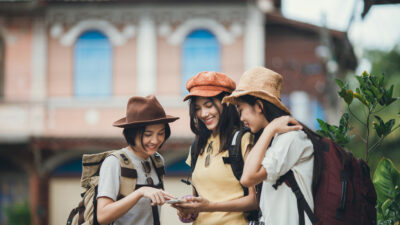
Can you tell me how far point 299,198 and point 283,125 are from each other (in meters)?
0.40

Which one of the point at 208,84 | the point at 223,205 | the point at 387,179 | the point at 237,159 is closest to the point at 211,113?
the point at 208,84

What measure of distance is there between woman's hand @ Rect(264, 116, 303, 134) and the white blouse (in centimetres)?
2

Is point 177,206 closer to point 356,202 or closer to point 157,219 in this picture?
point 157,219

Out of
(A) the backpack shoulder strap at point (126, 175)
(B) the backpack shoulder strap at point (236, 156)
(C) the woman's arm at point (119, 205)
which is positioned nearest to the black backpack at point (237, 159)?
(B) the backpack shoulder strap at point (236, 156)

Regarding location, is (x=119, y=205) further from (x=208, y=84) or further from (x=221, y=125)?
(x=208, y=84)

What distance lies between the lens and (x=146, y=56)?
539 inches

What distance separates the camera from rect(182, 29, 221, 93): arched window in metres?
13.7

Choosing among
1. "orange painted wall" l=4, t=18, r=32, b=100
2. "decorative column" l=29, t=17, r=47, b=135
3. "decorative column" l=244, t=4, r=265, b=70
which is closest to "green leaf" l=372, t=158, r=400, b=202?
"decorative column" l=244, t=4, r=265, b=70

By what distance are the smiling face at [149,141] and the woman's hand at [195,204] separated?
0.46 m

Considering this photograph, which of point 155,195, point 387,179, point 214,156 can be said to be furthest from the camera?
point 387,179

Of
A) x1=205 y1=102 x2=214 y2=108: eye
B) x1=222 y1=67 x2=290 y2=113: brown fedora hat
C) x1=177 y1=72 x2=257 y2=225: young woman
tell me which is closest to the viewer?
x1=222 y1=67 x2=290 y2=113: brown fedora hat

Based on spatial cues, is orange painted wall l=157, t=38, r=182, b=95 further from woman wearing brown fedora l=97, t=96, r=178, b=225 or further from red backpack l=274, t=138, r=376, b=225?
red backpack l=274, t=138, r=376, b=225

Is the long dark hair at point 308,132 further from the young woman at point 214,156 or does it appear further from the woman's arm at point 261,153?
the young woman at point 214,156

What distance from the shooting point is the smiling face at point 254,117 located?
3.04 meters
